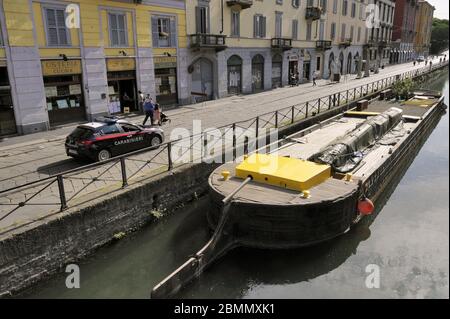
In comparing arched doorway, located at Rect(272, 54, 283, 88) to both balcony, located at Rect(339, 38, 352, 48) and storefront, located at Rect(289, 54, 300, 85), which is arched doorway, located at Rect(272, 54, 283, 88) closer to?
storefront, located at Rect(289, 54, 300, 85)

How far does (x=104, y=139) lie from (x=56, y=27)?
8.34 metres

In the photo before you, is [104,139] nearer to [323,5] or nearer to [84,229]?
[84,229]

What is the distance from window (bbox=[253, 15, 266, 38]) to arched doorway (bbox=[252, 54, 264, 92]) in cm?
165

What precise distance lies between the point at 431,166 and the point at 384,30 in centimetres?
5495

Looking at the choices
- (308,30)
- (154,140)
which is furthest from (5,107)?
(308,30)

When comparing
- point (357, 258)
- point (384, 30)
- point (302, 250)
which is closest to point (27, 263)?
point (302, 250)

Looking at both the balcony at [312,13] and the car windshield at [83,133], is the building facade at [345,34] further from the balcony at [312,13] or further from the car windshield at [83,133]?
the car windshield at [83,133]

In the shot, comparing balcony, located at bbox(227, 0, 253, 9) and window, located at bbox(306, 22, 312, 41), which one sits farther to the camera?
window, located at bbox(306, 22, 312, 41)

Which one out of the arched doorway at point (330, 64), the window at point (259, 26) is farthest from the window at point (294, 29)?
the arched doorway at point (330, 64)

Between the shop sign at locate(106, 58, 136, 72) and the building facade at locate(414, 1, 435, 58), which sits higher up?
the building facade at locate(414, 1, 435, 58)

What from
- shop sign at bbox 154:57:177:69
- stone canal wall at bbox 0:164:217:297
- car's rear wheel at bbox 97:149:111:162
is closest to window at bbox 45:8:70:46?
shop sign at bbox 154:57:177:69

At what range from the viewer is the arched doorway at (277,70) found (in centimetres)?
3353

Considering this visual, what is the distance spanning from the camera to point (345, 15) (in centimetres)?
4581

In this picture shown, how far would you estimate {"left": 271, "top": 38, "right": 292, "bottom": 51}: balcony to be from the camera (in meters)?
31.9
